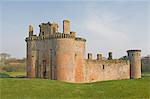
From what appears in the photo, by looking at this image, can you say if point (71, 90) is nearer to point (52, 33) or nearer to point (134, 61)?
point (52, 33)

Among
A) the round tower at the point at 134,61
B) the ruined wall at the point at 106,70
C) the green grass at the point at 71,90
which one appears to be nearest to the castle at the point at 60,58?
the ruined wall at the point at 106,70

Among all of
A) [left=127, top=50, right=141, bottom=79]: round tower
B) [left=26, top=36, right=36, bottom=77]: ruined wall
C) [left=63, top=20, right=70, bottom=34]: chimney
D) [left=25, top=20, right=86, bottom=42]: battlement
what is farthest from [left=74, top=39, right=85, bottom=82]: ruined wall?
[left=127, top=50, right=141, bottom=79]: round tower

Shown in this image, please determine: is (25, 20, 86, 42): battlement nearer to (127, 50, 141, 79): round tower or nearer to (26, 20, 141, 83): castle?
(26, 20, 141, 83): castle

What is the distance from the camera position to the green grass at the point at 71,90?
24203mm

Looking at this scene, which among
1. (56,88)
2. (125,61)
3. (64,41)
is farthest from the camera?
(125,61)

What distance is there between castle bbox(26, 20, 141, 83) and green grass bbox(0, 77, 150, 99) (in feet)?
20.3

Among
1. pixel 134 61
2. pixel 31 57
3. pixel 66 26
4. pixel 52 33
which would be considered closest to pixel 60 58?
pixel 52 33

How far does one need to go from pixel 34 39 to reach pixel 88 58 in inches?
313

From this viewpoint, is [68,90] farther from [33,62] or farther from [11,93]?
[33,62]

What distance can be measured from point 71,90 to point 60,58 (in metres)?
9.62

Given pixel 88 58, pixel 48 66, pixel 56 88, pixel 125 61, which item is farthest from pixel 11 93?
pixel 125 61

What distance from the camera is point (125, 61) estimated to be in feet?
152

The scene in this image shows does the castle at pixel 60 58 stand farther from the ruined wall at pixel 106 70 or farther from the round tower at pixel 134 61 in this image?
the round tower at pixel 134 61

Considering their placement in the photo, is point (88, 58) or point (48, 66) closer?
point (48, 66)
